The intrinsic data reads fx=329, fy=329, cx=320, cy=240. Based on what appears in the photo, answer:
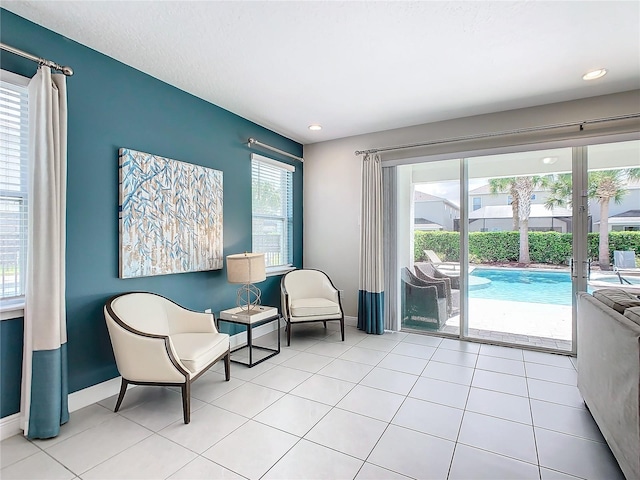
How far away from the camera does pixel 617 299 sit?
2.06 metres

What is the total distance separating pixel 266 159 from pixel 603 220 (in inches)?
151

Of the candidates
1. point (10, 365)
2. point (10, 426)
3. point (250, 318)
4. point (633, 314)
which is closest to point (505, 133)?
point (633, 314)

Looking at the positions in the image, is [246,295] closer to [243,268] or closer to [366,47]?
[243,268]

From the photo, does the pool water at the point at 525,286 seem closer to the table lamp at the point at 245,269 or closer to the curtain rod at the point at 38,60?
the table lamp at the point at 245,269

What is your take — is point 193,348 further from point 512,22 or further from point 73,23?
point 512,22

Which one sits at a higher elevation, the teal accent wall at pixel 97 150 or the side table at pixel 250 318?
the teal accent wall at pixel 97 150

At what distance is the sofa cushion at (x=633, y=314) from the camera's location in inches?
66.2

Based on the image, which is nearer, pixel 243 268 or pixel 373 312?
pixel 243 268

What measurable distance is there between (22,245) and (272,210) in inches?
108

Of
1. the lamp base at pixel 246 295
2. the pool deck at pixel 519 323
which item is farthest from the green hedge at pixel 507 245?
the lamp base at pixel 246 295

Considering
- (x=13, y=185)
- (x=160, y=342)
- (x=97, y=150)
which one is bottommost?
(x=160, y=342)

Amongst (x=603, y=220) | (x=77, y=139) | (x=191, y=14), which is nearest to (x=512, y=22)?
(x=191, y=14)

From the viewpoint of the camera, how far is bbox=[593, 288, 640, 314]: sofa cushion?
1927 millimetres

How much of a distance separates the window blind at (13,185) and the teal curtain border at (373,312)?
136 inches
